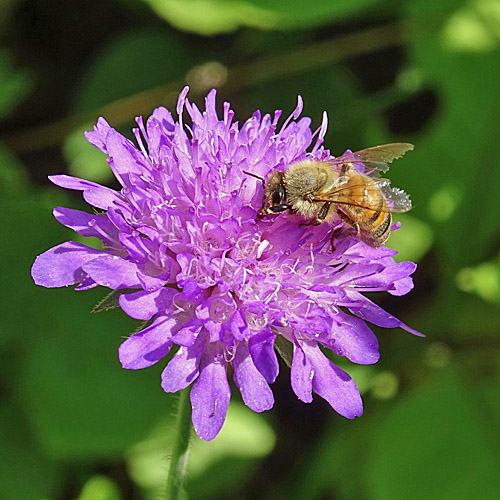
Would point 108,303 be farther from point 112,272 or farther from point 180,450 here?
point 180,450

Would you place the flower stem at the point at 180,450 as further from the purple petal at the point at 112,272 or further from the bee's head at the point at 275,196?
the bee's head at the point at 275,196

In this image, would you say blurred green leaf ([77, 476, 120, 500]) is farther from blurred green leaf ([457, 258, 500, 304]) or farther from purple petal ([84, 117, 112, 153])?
blurred green leaf ([457, 258, 500, 304])

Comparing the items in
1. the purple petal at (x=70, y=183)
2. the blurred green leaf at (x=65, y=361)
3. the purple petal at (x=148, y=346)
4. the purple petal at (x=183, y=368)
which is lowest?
the blurred green leaf at (x=65, y=361)

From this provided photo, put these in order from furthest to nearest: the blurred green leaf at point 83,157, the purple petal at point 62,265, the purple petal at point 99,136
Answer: the blurred green leaf at point 83,157
the purple petal at point 99,136
the purple petal at point 62,265

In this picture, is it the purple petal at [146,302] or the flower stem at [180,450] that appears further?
the flower stem at [180,450]

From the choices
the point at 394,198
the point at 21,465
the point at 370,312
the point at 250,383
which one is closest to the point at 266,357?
the point at 250,383

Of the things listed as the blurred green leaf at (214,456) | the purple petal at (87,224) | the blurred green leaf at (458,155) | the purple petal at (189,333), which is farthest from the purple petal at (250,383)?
the blurred green leaf at (458,155)

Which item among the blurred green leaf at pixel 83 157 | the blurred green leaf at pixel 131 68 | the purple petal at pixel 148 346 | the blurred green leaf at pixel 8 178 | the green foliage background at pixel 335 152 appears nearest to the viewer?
the purple petal at pixel 148 346

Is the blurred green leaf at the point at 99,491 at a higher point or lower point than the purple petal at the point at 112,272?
lower
